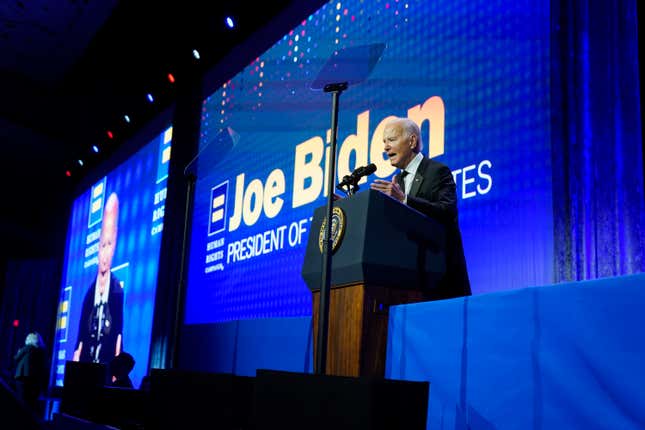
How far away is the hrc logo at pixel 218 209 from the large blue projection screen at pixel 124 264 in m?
1.41

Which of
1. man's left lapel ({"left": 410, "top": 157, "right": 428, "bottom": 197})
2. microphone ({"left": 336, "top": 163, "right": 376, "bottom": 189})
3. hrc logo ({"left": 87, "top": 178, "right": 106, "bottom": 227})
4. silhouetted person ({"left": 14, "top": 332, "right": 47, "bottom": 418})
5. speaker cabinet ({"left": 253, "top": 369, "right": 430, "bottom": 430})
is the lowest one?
silhouetted person ({"left": 14, "top": 332, "right": 47, "bottom": 418})

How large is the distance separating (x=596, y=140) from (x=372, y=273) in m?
1.51

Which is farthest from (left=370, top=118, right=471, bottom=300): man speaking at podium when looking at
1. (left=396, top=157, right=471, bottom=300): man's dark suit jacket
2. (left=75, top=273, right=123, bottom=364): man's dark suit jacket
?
(left=75, top=273, right=123, bottom=364): man's dark suit jacket

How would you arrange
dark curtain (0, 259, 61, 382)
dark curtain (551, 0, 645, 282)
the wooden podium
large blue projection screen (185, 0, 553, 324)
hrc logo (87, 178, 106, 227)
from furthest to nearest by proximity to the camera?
dark curtain (0, 259, 61, 382) < hrc logo (87, 178, 106, 227) < large blue projection screen (185, 0, 553, 324) < dark curtain (551, 0, 645, 282) < the wooden podium

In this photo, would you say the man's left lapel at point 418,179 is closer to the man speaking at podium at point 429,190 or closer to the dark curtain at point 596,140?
the man speaking at podium at point 429,190

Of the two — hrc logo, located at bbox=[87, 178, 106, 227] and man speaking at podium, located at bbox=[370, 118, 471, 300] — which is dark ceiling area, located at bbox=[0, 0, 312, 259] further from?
man speaking at podium, located at bbox=[370, 118, 471, 300]

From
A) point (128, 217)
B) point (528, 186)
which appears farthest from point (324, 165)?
point (128, 217)

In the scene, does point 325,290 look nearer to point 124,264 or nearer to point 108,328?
point 124,264

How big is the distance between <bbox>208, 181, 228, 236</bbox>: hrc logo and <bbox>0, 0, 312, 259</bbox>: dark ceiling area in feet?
4.80

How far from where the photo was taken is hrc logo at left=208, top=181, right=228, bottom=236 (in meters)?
5.94

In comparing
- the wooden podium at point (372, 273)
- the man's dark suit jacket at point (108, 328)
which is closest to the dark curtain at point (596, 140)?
the wooden podium at point (372, 273)

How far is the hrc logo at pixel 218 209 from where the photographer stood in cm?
594

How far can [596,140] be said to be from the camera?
118 inches

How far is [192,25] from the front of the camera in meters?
6.93
